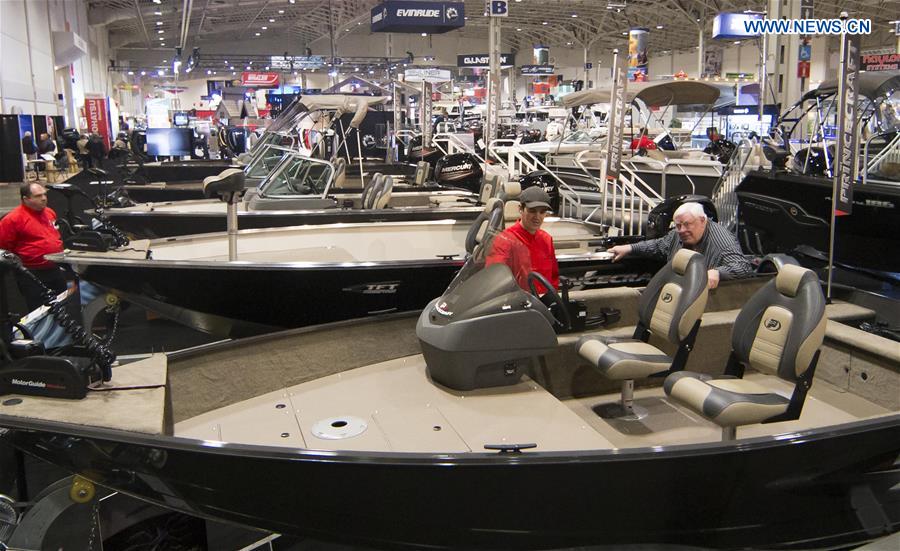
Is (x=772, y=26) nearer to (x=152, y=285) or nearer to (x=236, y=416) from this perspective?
→ (x=152, y=285)

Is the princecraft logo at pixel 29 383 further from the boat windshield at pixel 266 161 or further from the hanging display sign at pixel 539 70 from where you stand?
the hanging display sign at pixel 539 70

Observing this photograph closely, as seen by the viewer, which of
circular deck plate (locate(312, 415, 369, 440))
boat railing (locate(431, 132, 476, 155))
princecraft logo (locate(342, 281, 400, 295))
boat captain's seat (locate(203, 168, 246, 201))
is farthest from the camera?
boat railing (locate(431, 132, 476, 155))

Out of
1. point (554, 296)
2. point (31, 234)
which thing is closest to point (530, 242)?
point (554, 296)

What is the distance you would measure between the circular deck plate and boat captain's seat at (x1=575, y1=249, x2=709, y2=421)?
1.02 metres

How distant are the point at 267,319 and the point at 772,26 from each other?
5.99m

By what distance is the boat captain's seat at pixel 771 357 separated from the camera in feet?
8.93

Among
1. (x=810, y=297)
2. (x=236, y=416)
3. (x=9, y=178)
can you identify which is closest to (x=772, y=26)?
(x=810, y=297)

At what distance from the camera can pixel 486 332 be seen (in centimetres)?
304

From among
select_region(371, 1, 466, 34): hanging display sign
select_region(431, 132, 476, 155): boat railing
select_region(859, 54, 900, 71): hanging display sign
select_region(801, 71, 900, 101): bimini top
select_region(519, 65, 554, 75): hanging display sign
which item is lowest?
select_region(431, 132, 476, 155): boat railing

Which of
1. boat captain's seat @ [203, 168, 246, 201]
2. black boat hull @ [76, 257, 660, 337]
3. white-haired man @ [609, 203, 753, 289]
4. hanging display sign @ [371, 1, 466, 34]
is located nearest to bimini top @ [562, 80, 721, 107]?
hanging display sign @ [371, 1, 466, 34]

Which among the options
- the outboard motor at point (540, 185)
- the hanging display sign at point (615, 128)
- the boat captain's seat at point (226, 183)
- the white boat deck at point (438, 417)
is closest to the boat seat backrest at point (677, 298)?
the white boat deck at point (438, 417)

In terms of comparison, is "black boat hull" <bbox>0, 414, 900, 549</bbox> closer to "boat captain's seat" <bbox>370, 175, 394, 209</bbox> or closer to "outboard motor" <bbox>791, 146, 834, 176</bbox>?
"boat captain's seat" <bbox>370, 175, 394, 209</bbox>

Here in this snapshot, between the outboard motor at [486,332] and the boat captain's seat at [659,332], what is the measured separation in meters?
0.26

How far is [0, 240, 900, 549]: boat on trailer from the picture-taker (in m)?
2.24
